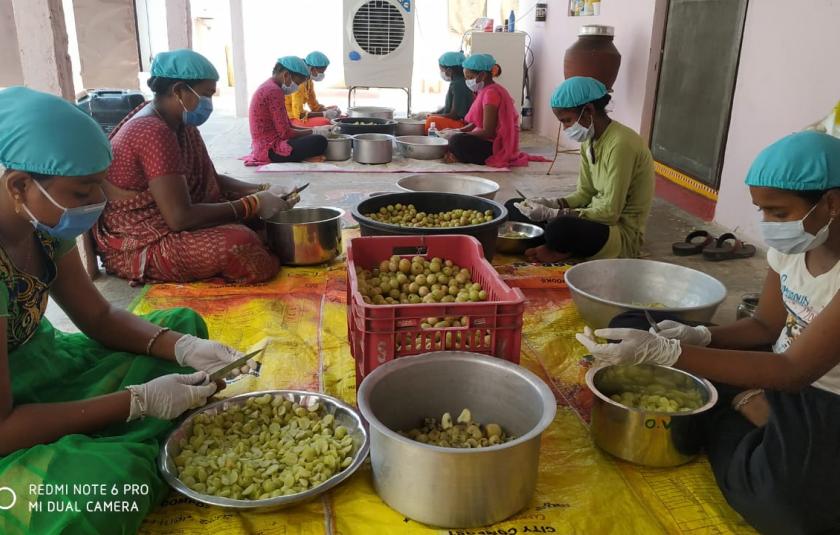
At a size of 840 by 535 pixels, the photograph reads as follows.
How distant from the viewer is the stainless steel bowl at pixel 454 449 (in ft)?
4.62

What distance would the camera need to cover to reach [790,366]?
1.47 metres

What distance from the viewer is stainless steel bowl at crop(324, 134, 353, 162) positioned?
20.3ft

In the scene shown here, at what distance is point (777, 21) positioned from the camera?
373 cm

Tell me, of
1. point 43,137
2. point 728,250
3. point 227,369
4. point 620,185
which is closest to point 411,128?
point 728,250

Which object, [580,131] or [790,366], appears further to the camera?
[580,131]

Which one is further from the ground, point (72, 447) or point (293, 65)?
point (293, 65)

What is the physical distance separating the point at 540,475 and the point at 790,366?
66 centimetres

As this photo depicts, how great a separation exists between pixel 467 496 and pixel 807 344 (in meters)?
0.82

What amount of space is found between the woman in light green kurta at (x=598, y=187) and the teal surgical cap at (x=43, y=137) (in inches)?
85.8

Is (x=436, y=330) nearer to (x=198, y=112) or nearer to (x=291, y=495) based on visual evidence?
(x=291, y=495)

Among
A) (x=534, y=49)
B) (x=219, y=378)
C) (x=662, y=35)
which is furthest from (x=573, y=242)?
(x=534, y=49)

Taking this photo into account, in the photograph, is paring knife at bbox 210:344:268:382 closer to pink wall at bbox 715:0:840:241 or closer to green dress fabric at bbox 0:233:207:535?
green dress fabric at bbox 0:233:207:535

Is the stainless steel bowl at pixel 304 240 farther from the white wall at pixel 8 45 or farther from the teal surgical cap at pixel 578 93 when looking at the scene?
the white wall at pixel 8 45

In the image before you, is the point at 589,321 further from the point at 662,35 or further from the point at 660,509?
the point at 662,35
